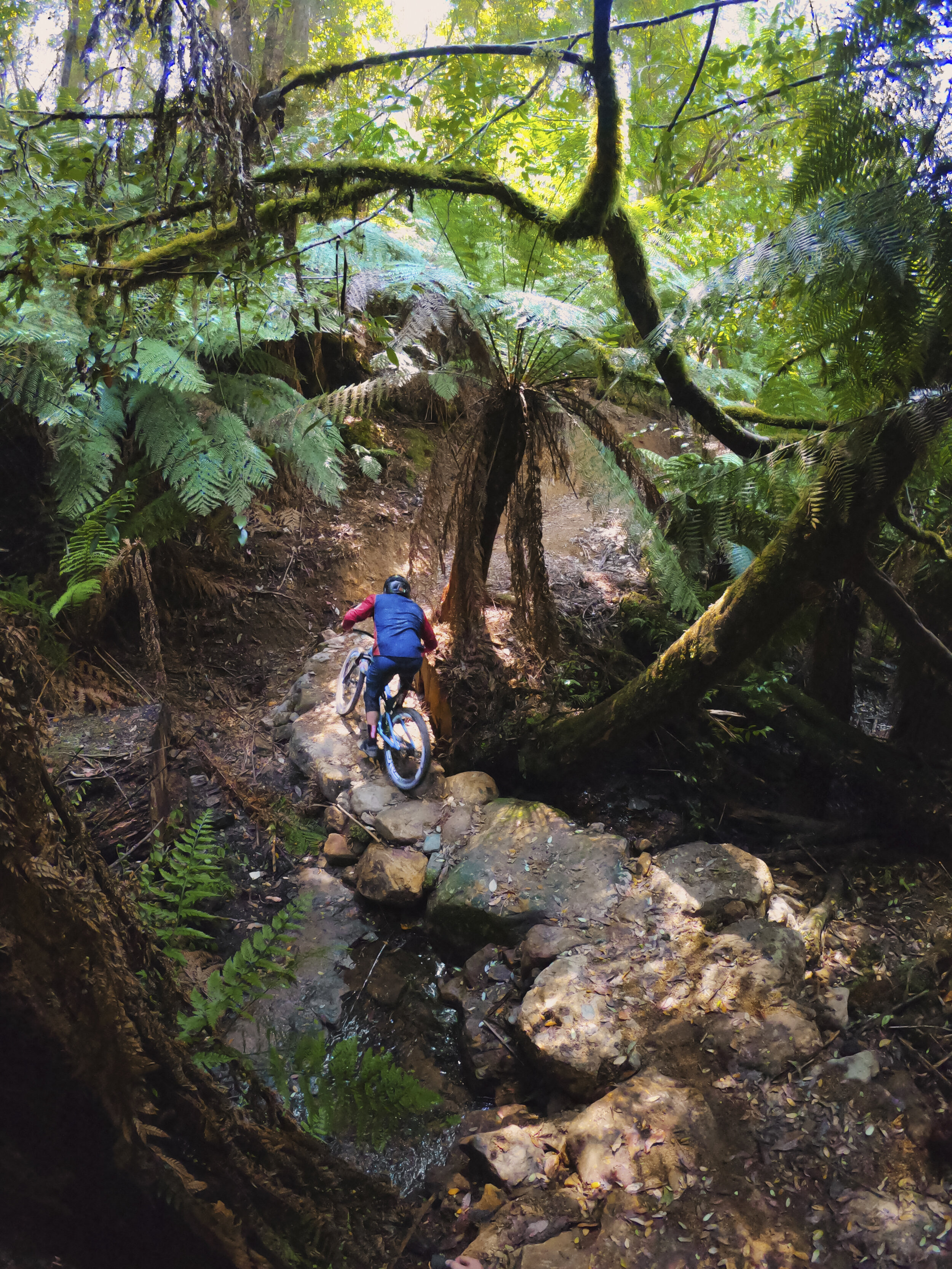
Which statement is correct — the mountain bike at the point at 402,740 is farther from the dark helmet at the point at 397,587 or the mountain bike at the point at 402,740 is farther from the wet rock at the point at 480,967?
the wet rock at the point at 480,967

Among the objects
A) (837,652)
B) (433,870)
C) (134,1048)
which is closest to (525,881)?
(433,870)

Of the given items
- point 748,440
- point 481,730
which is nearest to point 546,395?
point 748,440

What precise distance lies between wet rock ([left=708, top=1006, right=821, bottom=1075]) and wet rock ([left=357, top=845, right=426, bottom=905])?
1746 mm

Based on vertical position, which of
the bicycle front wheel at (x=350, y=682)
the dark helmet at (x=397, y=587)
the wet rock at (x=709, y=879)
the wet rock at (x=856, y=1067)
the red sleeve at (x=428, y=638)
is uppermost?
the dark helmet at (x=397, y=587)

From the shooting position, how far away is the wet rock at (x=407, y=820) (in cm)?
404

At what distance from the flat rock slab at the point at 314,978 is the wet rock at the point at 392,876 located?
16 cm

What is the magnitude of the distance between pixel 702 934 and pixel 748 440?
2310mm

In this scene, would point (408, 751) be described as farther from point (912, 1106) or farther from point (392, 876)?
point (912, 1106)

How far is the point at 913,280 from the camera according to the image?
1.80 m

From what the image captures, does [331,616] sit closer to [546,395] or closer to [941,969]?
[546,395]

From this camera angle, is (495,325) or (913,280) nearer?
(913,280)

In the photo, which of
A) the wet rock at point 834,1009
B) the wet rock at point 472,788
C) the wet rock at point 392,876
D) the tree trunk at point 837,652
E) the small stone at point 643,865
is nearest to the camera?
the wet rock at point 834,1009

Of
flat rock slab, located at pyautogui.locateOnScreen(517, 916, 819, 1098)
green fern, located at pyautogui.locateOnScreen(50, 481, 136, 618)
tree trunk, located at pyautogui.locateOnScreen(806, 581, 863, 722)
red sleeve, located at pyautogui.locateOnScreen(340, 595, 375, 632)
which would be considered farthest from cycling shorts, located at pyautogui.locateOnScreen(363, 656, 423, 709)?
tree trunk, located at pyautogui.locateOnScreen(806, 581, 863, 722)

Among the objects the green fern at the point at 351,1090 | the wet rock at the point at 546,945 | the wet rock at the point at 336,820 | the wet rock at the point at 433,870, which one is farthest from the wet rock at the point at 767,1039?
the wet rock at the point at 336,820
